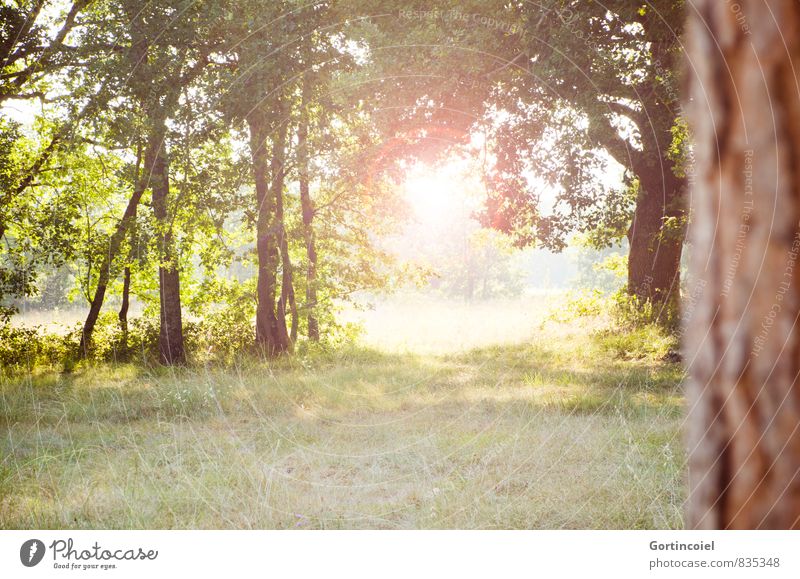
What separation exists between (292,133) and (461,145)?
2951mm

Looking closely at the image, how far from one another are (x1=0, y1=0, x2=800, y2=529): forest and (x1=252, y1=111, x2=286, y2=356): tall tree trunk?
2.9 inches

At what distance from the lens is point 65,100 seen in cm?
776

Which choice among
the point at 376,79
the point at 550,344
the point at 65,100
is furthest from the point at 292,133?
the point at 550,344

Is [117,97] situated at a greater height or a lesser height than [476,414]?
greater

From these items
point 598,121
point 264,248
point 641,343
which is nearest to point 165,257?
point 264,248

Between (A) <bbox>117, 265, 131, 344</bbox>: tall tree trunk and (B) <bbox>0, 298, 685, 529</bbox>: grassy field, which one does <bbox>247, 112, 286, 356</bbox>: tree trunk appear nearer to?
(B) <bbox>0, 298, 685, 529</bbox>: grassy field

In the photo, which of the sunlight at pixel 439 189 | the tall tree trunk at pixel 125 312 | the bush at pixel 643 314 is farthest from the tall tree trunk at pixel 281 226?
the bush at pixel 643 314

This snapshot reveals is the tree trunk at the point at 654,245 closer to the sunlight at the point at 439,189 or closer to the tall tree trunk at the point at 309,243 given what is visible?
the sunlight at the point at 439,189

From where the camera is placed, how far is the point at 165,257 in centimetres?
923

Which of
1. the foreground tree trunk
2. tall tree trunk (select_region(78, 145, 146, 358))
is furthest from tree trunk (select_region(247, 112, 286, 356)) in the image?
the foreground tree trunk
